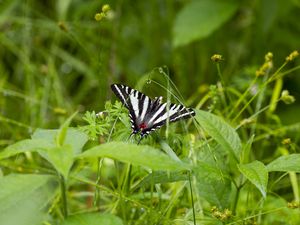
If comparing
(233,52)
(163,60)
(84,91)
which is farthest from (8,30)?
(233,52)

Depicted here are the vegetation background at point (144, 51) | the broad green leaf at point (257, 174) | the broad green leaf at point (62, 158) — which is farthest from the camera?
the vegetation background at point (144, 51)

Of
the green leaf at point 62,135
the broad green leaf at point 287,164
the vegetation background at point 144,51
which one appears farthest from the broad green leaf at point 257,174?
the vegetation background at point 144,51

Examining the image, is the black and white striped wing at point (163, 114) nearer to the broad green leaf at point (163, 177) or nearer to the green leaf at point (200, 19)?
the broad green leaf at point (163, 177)

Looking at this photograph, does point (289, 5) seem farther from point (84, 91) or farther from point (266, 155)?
point (84, 91)

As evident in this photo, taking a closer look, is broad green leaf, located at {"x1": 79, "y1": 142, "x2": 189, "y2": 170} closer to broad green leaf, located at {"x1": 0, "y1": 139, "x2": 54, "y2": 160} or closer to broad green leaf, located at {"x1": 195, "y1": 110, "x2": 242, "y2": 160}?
broad green leaf, located at {"x1": 0, "y1": 139, "x2": 54, "y2": 160}

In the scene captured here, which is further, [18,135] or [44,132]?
[18,135]

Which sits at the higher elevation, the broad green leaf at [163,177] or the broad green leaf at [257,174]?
the broad green leaf at [163,177]
